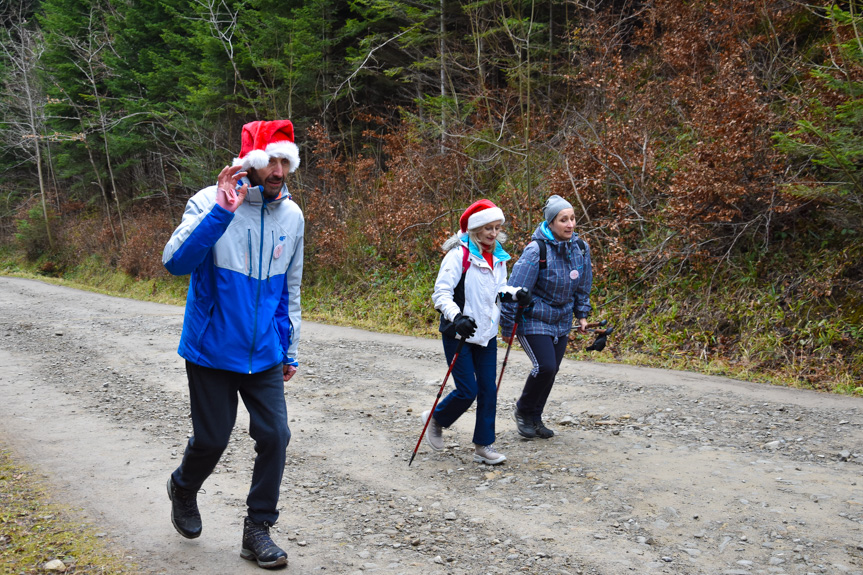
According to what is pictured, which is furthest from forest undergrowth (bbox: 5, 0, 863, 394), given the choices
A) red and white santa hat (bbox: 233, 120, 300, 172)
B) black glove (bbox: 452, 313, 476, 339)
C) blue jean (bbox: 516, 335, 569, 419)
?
red and white santa hat (bbox: 233, 120, 300, 172)

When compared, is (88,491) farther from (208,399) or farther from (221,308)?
(221,308)

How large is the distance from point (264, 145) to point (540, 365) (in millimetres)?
3377

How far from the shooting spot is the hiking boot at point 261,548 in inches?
156

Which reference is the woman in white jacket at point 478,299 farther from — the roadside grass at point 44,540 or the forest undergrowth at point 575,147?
the forest undergrowth at point 575,147

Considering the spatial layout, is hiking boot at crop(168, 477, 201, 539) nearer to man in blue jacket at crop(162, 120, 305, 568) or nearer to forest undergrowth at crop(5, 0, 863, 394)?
man in blue jacket at crop(162, 120, 305, 568)

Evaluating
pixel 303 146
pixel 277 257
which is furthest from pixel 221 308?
pixel 303 146

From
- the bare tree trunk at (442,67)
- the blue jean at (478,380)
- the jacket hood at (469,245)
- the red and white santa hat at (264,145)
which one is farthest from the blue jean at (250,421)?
the bare tree trunk at (442,67)

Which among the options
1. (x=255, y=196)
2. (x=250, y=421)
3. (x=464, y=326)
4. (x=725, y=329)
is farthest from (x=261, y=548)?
(x=725, y=329)

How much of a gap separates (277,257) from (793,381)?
7881 millimetres

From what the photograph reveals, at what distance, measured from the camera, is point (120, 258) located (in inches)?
1200

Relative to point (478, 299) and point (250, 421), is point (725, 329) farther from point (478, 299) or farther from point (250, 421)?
point (250, 421)

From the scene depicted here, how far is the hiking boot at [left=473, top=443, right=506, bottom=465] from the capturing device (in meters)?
5.87

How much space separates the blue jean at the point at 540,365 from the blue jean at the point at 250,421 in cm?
289

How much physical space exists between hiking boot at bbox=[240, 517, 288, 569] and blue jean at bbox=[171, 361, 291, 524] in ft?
0.17
